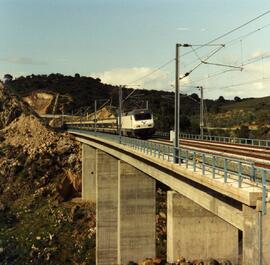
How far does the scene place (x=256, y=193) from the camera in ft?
51.1

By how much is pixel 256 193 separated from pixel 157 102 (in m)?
165

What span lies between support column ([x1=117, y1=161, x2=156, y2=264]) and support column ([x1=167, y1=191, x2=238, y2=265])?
1614cm

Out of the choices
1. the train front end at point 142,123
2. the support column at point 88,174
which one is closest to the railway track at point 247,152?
the train front end at point 142,123

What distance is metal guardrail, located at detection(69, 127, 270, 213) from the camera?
17.0 meters

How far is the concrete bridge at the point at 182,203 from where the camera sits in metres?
16.0

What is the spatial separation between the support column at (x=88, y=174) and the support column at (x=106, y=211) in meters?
10.5

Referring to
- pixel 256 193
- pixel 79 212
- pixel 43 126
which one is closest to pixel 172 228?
pixel 256 193

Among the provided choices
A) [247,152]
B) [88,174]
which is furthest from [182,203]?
[88,174]

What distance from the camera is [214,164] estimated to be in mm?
19875

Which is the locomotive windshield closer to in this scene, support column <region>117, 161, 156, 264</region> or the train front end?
the train front end

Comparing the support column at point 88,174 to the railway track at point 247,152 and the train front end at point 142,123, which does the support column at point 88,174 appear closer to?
the train front end at point 142,123

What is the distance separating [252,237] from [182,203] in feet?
48.5

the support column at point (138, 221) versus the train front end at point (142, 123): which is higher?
the train front end at point (142, 123)

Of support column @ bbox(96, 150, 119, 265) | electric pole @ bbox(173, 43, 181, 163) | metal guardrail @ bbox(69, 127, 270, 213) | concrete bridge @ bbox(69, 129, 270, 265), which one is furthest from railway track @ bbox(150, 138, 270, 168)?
support column @ bbox(96, 150, 119, 265)
